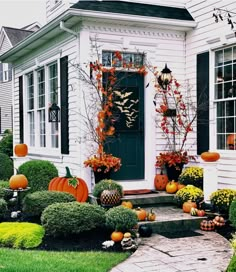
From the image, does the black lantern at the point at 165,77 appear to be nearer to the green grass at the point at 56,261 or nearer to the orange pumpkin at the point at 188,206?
the orange pumpkin at the point at 188,206

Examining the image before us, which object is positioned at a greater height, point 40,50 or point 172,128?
point 40,50

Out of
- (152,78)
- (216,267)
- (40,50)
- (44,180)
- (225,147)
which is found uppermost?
(40,50)

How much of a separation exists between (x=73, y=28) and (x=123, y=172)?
293 centimetres

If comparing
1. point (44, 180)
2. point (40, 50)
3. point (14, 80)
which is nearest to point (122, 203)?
point (44, 180)

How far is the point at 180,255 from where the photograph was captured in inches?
195

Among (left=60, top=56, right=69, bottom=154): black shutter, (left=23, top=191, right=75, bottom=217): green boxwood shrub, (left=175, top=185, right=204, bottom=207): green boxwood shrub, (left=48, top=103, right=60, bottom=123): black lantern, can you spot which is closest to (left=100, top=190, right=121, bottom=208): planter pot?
(left=23, top=191, right=75, bottom=217): green boxwood shrub

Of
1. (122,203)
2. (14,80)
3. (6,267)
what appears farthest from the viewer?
(14,80)

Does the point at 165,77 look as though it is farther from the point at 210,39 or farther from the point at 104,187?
the point at 104,187

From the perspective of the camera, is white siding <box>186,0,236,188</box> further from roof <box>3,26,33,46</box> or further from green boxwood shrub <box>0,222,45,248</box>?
roof <box>3,26,33,46</box>

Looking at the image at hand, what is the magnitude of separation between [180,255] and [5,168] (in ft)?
26.1

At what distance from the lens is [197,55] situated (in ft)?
26.7

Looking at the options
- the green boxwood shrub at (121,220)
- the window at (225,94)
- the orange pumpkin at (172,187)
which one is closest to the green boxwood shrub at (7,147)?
the orange pumpkin at (172,187)

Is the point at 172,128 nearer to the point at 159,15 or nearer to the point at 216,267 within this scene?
the point at 159,15

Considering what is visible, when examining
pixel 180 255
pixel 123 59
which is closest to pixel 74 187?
pixel 123 59
